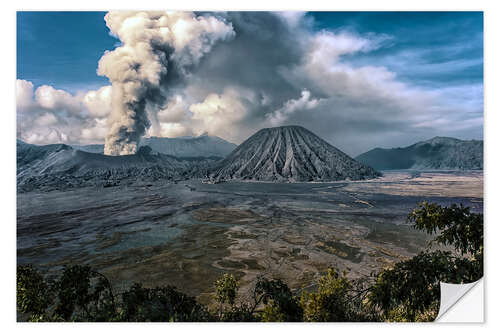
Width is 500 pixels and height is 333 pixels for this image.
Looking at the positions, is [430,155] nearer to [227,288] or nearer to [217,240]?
[217,240]

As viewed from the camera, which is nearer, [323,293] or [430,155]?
[323,293]

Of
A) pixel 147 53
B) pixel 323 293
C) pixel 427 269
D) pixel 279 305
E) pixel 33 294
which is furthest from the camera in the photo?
pixel 147 53

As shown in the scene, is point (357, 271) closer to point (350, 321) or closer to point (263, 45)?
point (350, 321)

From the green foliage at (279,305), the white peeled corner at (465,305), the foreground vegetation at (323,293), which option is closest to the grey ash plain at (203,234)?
the foreground vegetation at (323,293)

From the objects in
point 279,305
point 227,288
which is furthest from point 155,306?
point 279,305
